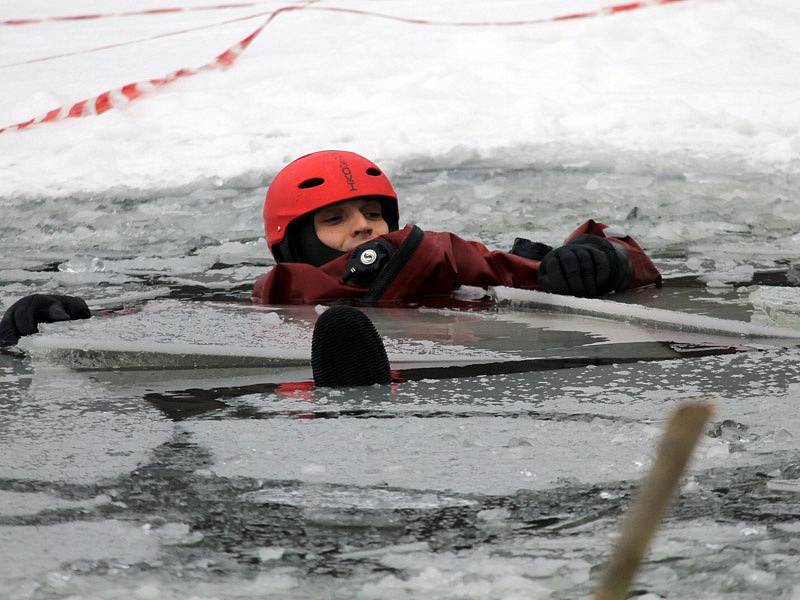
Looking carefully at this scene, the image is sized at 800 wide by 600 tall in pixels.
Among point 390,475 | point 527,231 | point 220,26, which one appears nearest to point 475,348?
point 390,475

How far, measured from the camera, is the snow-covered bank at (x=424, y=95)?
8859 mm

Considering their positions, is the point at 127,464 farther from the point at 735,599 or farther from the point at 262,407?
the point at 735,599

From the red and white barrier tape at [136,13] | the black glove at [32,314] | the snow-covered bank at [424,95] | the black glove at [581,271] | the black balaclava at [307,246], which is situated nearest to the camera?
the black glove at [32,314]

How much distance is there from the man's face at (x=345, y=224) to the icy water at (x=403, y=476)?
91cm

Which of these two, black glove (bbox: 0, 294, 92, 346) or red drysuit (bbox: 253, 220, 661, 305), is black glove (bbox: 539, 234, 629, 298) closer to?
red drysuit (bbox: 253, 220, 661, 305)

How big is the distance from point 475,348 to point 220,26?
437 inches

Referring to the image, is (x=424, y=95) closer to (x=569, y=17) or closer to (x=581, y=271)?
(x=569, y=17)

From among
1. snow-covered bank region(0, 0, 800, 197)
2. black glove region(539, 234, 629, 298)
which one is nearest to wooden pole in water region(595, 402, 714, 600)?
black glove region(539, 234, 629, 298)

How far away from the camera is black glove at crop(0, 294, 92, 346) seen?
427cm

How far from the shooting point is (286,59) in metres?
11.8

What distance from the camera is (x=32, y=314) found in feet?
14.1

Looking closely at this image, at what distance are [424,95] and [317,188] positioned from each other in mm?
4961

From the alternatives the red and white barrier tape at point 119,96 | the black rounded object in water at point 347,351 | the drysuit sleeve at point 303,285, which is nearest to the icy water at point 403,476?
the black rounded object in water at point 347,351

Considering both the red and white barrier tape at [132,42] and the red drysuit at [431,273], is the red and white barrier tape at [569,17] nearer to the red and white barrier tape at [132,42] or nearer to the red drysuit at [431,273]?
the red and white barrier tape at [132,42]
